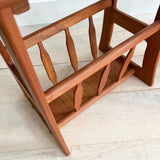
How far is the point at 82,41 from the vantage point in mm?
1020

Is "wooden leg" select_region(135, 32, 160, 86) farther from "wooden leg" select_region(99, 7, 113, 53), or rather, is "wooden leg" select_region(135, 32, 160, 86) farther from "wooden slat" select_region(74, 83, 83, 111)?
"wooden slat" select_region(74, 83, 83, 111)

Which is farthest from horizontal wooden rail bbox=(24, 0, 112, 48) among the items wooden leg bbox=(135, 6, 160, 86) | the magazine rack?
wooden leg bbox=(135, 6, 160, 86)

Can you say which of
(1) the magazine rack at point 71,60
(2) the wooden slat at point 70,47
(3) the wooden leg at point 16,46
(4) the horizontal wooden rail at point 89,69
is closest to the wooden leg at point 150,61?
(1) the magazine rack at point 71,60

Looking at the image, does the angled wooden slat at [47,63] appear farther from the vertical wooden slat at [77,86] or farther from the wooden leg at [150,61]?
the wooden leg at [150,61]

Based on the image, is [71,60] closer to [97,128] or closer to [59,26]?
[59,26]

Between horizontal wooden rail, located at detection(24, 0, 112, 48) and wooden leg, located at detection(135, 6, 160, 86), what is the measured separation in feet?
0.65

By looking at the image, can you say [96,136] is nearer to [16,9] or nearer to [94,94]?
[94,94]

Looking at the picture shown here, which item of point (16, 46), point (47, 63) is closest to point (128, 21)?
point (47, 63)

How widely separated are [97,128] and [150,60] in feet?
1.04

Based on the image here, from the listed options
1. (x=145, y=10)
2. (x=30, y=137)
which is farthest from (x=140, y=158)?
(x=145, y=10)

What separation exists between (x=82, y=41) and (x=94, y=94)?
15.7 inches

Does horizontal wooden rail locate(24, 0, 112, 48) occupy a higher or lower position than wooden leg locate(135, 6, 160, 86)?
higher

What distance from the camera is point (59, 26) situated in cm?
60

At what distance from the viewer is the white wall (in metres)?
1.07
